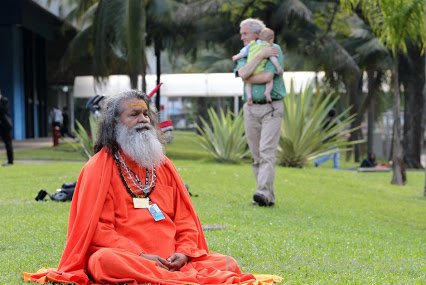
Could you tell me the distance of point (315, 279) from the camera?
6016 millimetres

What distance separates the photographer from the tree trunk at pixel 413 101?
30.9 meters

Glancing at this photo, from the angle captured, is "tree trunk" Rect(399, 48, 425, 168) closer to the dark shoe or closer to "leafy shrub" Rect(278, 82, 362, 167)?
"leafy shrub" Rect(278, 82, 362, 167)

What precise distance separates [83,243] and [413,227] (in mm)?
6157

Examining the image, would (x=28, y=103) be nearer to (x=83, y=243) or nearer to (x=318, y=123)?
(x=318, y=123)

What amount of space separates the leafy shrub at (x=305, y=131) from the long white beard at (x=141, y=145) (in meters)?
13.5

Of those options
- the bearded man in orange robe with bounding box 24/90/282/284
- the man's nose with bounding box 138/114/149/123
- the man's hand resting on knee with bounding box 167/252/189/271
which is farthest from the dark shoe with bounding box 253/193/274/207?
the man's hand resting on knee with bounding box 167/252/189/271

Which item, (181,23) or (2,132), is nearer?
(2,132)

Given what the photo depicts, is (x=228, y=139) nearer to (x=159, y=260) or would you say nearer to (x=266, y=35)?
(x=266, y=35)

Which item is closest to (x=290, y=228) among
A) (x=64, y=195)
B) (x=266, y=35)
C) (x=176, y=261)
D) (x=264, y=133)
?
(x=264, y=133)

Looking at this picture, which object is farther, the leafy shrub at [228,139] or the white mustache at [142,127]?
the leafy shrub at [228,139]

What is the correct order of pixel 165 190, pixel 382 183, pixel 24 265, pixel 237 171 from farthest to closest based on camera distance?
pixel 382 183 < pixel 237 171 < pixel 24 265 < pixel 165 190

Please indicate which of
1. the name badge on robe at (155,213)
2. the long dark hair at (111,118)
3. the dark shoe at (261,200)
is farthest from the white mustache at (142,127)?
the dark shoe at (261,200)

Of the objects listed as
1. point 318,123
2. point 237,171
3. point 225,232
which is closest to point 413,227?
point 225,232

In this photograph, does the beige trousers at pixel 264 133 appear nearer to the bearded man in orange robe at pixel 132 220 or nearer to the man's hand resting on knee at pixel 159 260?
the bearded man in orange robe at pixel 132 220
